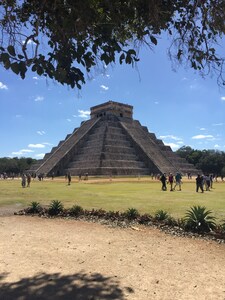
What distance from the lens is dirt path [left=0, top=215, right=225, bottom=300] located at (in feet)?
19.3

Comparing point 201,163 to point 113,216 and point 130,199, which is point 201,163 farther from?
point 113,216

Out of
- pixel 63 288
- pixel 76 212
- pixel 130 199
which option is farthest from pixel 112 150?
pixel 63 288

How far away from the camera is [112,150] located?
66.8m

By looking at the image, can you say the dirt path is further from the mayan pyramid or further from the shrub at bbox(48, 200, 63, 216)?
the mayan pyramid

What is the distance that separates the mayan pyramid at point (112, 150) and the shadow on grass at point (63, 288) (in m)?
51.1

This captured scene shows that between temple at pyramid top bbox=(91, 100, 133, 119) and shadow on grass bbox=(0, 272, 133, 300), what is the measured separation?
74.8 m

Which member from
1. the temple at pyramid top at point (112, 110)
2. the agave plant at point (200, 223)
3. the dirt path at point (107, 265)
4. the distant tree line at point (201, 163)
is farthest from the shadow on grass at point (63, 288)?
the distant tree line at point (201, 163)

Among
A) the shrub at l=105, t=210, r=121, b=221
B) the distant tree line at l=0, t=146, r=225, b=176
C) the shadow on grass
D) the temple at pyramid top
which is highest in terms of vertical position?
the temple at pyramid top

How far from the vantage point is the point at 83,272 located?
6.98 meters

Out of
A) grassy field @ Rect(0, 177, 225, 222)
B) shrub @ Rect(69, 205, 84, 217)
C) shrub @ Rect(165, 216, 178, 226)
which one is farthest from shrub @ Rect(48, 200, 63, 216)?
shrub @ Rect(165, 216, 178, 226)

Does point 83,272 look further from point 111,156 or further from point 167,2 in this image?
point 111,156

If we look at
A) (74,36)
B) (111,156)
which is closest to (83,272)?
(74,36)

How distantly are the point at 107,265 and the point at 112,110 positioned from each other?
2930 inches

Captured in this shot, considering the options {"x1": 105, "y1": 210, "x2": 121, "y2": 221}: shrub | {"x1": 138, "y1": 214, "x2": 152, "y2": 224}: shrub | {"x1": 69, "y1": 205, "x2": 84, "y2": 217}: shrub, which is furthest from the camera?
{"x1": 69, "y1": 205, "x2": 84, "y2": 217}: shrub
